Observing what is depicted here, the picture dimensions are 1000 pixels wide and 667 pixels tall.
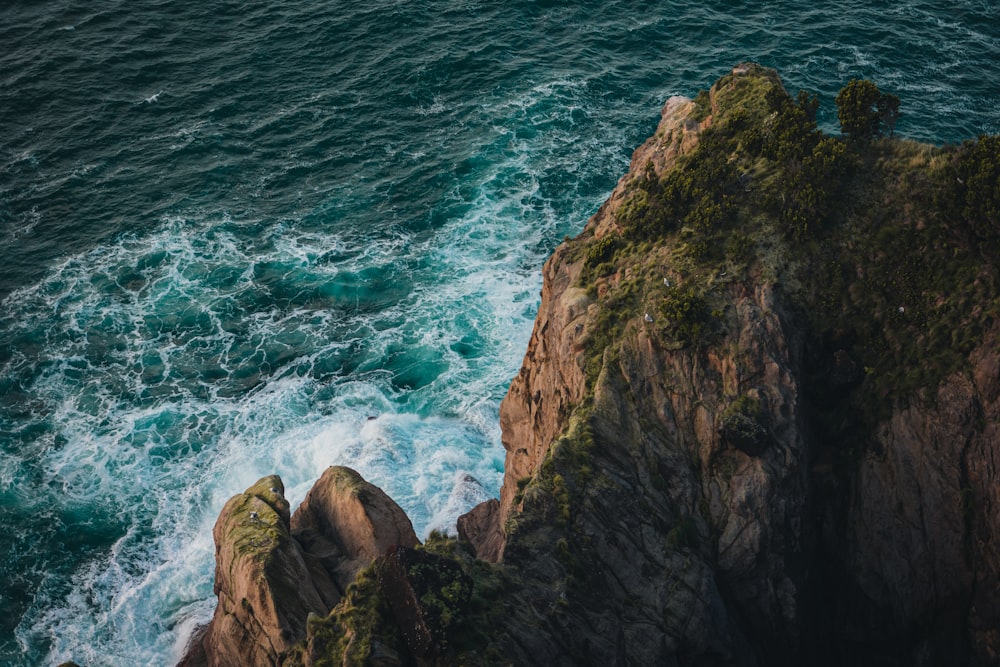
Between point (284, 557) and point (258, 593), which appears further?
point (284, 557)

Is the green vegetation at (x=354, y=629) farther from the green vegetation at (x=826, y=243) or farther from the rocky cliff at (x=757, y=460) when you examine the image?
the green vegetation at (x=826, y=243)

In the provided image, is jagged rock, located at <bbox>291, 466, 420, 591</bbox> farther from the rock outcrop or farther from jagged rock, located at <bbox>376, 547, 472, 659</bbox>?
jagged rock, located at <bbox>376, 547, 472, 659</bbox>

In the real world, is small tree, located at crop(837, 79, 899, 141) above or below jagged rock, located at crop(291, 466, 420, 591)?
above

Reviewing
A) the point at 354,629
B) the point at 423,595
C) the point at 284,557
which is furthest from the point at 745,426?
the point at 284,557

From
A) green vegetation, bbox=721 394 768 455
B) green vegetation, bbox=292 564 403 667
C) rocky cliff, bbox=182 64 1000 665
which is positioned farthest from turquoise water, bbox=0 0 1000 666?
green vegetation, bbox=721 394 768 455

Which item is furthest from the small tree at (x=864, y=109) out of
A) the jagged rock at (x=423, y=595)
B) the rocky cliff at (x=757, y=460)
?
the jagged rock at (x=423, y=595)

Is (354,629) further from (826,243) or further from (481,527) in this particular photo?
(826,243)
